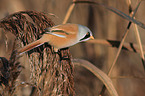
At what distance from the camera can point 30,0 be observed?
2.14 meters

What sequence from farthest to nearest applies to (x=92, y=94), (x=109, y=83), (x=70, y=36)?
(x=92, y=94)
(x=109, y=83)
(x=70, y=36)

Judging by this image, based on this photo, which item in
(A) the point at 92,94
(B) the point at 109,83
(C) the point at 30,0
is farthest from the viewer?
(C) the point at 30,0

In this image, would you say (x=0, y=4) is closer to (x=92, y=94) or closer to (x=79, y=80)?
(x=79, y=80)

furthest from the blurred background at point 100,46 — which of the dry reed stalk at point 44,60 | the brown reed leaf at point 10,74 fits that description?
the brown reed leaf at point 10,74

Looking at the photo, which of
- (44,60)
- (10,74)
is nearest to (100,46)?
(44,60)

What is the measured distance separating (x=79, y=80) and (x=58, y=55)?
3.77ft

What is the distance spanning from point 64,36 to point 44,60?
0.12 meters

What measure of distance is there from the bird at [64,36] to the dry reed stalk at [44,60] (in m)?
0.05

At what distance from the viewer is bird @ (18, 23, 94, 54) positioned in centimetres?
65

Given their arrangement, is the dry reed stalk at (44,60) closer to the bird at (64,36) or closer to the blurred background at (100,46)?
the bird at (64,36)

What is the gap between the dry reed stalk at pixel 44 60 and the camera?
701mm

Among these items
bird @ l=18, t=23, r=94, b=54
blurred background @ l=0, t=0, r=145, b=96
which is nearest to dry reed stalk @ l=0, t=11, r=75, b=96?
bird @ l=18, t=23, r=94, b=54

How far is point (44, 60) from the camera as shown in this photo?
0.71 meters

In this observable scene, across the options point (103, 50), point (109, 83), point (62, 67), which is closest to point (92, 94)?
point (103, 50)
